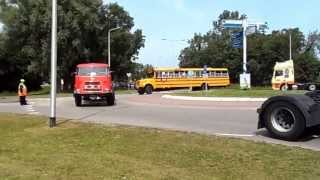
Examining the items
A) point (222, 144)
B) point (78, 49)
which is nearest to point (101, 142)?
point (222, 144)

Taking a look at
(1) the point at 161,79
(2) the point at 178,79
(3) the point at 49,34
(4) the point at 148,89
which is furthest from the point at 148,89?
(3) the point at 49,34

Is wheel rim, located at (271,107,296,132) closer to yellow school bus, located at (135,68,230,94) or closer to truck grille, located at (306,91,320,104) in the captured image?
truck grille, located at (306,91,320,104)

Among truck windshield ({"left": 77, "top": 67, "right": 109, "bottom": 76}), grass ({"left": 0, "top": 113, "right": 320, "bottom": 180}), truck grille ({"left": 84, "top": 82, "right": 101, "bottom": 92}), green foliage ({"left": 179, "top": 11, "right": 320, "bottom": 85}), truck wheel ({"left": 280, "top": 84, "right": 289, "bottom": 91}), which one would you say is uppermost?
green foliage ({"left": 179, "top": 11, "right": 320, "bottom": 85})

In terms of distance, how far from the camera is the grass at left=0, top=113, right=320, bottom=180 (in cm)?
950

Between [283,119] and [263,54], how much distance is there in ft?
296

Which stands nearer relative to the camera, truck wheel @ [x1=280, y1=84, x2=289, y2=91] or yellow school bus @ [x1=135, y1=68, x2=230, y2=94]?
truck wheel @ [x1=280, y1=84, x2=289, y2=91]

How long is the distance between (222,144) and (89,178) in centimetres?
414

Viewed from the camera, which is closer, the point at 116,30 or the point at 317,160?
the point at 317,160

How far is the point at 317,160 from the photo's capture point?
10680mm

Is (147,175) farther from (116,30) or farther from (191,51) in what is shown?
(191,51)

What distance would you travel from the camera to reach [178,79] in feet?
213

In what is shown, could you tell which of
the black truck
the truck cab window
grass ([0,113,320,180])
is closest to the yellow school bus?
the truck cab window

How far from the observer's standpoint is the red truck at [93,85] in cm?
3406

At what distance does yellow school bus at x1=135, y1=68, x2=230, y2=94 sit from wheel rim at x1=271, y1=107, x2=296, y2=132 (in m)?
45.5
